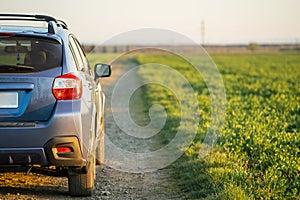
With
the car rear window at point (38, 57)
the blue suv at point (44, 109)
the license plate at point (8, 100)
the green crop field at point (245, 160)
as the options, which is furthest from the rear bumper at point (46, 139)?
the green crop field at point (245, 160)

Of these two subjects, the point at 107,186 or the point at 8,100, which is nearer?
the point at 8,100

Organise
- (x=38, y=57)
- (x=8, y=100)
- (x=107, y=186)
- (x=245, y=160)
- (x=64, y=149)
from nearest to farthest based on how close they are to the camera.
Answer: (x=8, y=100), (x=64, y=149), (x=38, y=57), (x=107, y=186), (x=245, y=160)

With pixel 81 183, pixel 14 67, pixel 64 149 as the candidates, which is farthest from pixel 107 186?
pixel 14 67

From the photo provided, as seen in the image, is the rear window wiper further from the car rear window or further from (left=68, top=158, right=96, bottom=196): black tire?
(left=68, top=158, right=96, bottom=196): black tire

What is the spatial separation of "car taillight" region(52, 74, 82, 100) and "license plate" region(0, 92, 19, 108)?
0.37 meters

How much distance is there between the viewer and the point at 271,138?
31.0 ft

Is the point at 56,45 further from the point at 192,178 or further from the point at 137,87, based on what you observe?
the point at 137,87

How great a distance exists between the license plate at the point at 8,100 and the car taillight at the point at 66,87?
1.23 feet

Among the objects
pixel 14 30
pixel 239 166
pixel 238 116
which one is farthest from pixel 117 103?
pixel 14 30

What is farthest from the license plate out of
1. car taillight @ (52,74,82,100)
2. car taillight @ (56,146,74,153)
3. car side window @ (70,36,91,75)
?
car side window @ (70,36,91,75)

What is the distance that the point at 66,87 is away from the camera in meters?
5.45

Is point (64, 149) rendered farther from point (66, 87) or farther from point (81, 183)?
point (81, 183)

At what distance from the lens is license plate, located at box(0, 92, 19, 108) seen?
5.30m

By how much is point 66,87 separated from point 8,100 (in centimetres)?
57
